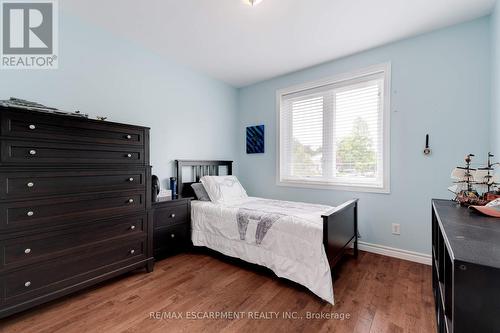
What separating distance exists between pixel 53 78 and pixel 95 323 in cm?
210

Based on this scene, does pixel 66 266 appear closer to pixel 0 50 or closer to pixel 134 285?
pixel 134 285

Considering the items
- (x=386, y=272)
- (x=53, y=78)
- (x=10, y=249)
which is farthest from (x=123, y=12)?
(x=386, y=272)

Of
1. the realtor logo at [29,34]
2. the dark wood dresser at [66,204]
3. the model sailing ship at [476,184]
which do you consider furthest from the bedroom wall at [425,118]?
the realtor logo at [29,34]

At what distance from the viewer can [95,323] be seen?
4.93 feet

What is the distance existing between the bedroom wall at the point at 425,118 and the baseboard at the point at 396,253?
1.9 inches

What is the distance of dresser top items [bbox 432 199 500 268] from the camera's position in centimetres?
66

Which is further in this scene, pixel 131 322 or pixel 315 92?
pixel 315 92

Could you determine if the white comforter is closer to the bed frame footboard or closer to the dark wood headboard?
the bed frame footboard

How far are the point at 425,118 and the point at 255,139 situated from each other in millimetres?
2271

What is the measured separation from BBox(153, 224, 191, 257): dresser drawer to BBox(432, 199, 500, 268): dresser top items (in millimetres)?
2418

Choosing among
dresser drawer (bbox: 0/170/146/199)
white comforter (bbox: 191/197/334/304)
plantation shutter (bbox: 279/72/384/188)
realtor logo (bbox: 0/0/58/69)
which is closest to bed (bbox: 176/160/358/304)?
white comforter (bbox: 191/197/334/304)

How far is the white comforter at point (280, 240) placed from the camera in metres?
1.77

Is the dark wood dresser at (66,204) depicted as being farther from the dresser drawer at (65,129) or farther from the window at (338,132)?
the window at (338,132)

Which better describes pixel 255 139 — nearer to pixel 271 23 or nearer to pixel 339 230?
pixel 271 23
